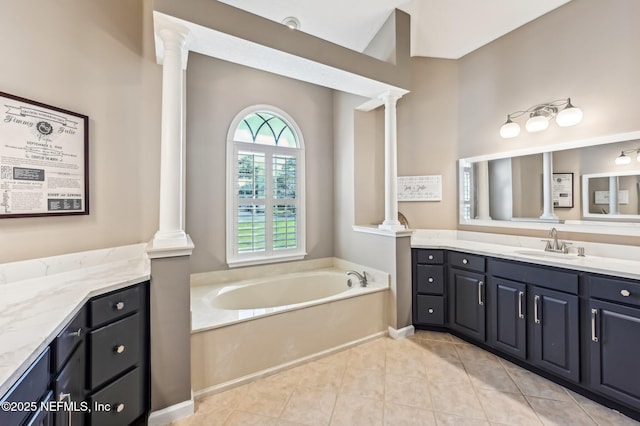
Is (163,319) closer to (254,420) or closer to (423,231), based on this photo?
(254,420)

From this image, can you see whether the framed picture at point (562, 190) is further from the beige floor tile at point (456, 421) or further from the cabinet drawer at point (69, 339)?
the cabinet drawer at point (69, 339)

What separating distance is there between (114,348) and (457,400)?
2119 mm

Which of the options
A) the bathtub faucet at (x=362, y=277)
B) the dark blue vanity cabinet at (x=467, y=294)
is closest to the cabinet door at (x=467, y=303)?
the dark blue vanity cabinet at (x=467, y=294)

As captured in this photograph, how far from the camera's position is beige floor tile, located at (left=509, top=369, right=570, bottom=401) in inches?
74.3

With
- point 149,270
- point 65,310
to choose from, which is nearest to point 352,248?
point 149,270

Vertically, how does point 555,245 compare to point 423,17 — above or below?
below

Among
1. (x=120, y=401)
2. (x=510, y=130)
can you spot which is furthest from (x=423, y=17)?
(x=120, y=401)

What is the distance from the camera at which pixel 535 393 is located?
6.25ft

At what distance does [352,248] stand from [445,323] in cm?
125

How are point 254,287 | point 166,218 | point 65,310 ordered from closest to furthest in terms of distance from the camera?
point 65,310 → point 166,218 → point 254,287

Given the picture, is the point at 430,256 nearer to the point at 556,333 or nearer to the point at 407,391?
the point at 556,333

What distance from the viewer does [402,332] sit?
2711 mm

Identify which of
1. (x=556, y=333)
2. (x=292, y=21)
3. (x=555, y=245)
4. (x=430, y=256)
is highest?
(x=292, y=21)

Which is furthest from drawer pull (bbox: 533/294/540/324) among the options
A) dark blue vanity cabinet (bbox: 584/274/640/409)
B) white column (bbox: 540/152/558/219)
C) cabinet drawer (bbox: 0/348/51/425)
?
cabinet drawer (bbox: 0/348/51/425)
